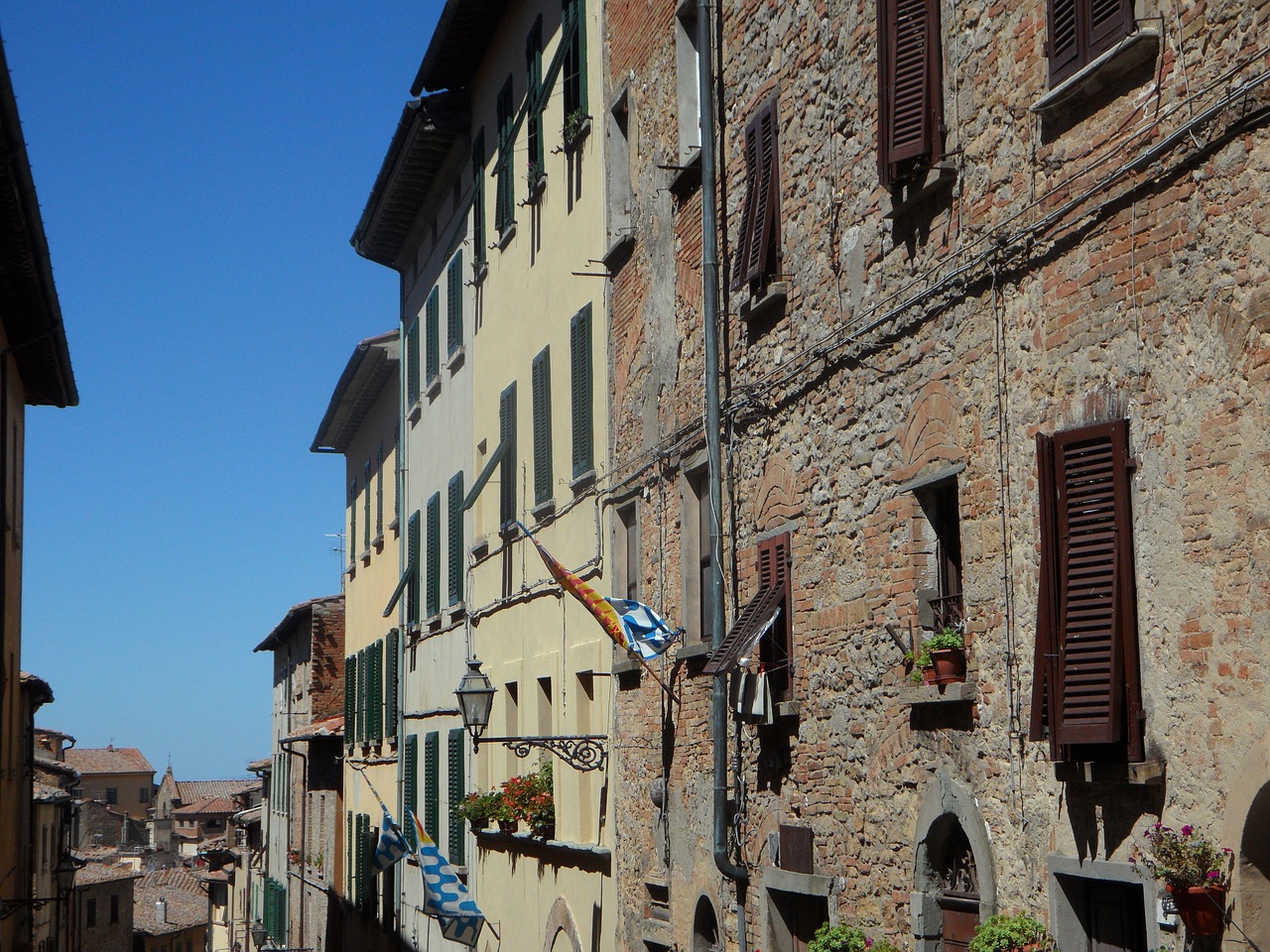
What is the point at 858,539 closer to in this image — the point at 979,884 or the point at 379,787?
the point at 979,884

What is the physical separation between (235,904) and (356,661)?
1306 inches

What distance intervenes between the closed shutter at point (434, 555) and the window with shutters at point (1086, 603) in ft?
56.4

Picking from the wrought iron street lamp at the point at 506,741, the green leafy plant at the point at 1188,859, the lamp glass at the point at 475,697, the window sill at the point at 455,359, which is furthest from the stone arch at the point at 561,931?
the green leafy plant at the point at 1188,859

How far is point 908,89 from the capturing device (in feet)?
32.0

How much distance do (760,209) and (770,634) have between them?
2.97 meters

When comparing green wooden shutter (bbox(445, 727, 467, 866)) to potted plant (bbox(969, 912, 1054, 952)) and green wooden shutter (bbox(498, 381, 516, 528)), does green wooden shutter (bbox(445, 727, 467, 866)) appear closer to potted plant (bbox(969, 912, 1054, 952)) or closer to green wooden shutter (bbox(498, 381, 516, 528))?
green wooden shutter (bbox(498, 381, 516, 528))

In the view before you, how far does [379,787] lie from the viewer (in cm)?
3105

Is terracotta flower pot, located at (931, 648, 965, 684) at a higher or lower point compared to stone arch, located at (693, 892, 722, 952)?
higher

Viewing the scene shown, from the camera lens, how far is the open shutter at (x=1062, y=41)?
807 cm

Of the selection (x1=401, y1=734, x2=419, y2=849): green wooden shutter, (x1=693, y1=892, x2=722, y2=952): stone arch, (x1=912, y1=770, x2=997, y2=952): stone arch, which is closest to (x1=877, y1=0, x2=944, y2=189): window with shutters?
(x1=912, y1=770, x2=997, y2=952): stone arch

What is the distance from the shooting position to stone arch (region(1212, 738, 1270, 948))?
269 inches

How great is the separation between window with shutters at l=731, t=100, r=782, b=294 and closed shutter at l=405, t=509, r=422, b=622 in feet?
49.2

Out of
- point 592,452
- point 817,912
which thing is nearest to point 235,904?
point 592,452

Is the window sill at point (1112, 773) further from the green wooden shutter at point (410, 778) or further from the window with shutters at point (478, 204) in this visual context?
the green wooden shutter at point (410, 778)
